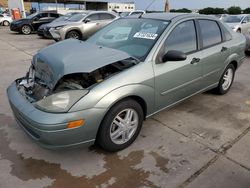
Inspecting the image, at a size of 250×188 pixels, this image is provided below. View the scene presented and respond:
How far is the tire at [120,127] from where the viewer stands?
257 centimetres

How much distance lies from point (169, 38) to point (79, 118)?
5.33 ft

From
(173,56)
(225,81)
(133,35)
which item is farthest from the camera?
(225,81)

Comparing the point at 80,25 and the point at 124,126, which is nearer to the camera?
the point at 124,126

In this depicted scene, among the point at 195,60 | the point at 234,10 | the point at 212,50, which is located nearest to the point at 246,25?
the point at 212,50

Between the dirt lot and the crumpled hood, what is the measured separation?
88cm

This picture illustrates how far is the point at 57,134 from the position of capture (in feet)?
7.45

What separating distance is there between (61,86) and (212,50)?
8.11 ft

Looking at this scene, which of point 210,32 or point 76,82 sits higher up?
point 210,32

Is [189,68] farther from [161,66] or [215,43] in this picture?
[215,43]

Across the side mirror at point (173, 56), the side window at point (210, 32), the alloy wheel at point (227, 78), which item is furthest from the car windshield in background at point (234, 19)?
the side mirror at point (173, 56)

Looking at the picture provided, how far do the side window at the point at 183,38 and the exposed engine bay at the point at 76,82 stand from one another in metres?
0.65

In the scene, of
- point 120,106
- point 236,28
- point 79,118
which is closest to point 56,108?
point 79,118

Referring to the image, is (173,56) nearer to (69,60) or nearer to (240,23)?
(69,60)

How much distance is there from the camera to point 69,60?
2.67 metres
